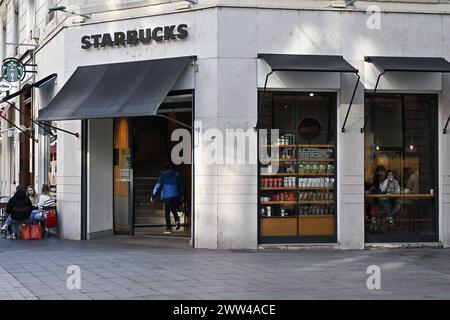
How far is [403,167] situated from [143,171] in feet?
22.1

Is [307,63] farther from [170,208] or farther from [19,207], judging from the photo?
[19,207]

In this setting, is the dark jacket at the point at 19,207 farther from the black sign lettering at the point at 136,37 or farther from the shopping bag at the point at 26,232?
the black sign lettering at the point at 136,37

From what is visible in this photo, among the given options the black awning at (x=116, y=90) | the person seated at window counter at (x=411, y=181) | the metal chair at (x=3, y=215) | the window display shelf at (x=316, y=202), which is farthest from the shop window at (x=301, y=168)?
the metal chair at (x=3, y=215)

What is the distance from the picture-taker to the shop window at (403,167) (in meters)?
15.0

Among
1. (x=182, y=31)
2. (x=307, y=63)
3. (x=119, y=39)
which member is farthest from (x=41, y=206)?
(x=307, y=63)

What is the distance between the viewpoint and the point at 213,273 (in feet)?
36.0

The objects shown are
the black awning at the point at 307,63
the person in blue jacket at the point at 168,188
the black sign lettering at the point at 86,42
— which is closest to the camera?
the black awning at the point at 307,63

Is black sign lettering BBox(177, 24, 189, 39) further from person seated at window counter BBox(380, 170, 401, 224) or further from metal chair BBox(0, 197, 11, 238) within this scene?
metal chair BBox(0, 197, 11, 238)

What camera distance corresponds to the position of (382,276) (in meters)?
10.9

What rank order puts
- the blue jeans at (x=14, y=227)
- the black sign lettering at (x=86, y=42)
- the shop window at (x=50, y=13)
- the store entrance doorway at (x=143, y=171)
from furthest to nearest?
the shop window at (x=50, y=13)
the store entrance doorway at (x=143, y=171)
the blue jeans at (x=14, y=227)
the black sign lettering at (x=86, y=42)

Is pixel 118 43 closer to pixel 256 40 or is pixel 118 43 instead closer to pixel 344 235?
pixel 256 40

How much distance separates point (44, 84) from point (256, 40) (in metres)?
6.45

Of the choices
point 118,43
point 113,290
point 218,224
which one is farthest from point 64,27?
point 113,290

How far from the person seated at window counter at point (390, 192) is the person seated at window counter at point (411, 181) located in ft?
0.79
